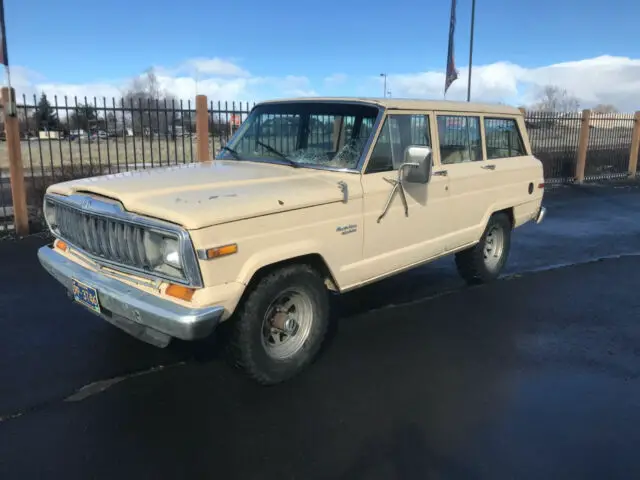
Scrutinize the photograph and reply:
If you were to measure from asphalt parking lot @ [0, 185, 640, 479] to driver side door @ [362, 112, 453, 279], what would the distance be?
2.35 ft

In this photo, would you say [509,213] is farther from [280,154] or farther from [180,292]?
[180,292]

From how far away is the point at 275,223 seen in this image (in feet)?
11.5

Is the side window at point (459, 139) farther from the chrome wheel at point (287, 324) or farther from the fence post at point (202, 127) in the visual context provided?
the fence post at point (202, 127)

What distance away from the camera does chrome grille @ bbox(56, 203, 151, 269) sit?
3.35 m

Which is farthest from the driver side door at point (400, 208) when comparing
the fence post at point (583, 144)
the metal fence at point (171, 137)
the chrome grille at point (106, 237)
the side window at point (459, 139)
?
the fence post at point (583, 144)

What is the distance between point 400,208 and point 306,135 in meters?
1.05

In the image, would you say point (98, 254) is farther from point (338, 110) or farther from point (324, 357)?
point (338, 110)

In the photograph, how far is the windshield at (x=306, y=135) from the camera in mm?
4402

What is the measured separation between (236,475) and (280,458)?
0.89 ft

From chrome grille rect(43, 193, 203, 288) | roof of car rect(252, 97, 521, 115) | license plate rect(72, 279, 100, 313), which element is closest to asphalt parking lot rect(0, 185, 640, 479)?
license plate rect(72, 279, 100, 313)

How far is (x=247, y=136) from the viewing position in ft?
16.6

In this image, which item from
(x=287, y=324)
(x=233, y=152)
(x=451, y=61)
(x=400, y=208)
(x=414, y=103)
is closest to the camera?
(x=287, y=324)

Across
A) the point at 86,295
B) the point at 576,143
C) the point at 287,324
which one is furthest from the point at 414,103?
the point at 576,143

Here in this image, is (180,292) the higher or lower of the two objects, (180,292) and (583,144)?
the lower
